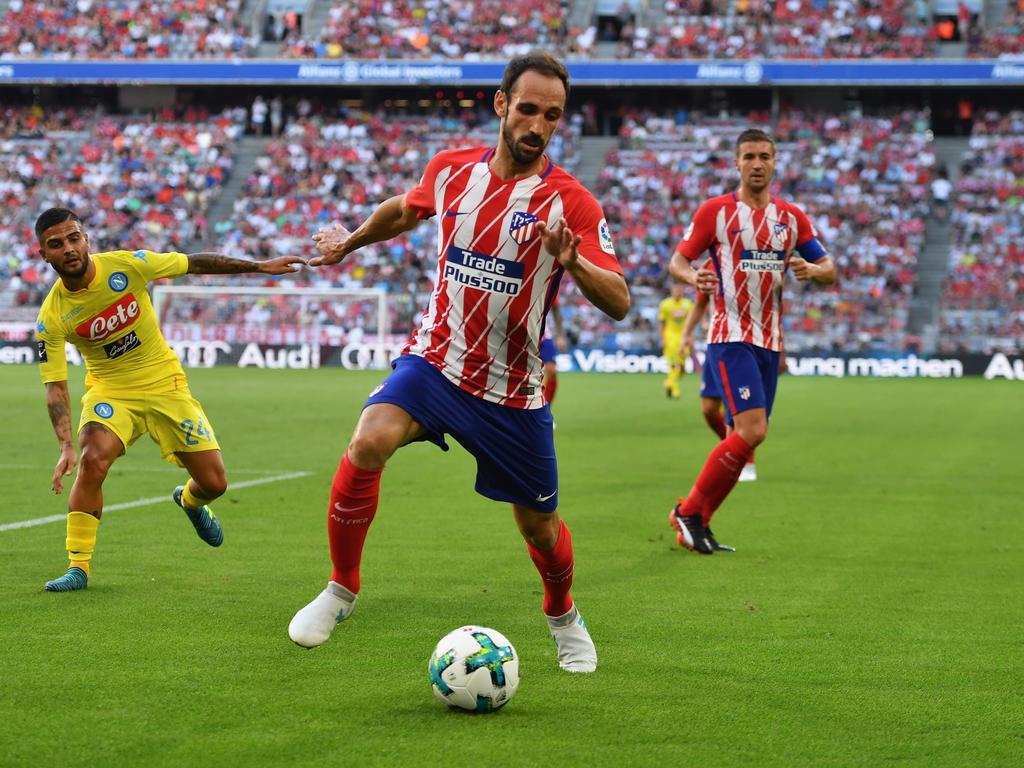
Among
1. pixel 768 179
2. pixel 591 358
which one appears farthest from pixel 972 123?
pixel 768 179

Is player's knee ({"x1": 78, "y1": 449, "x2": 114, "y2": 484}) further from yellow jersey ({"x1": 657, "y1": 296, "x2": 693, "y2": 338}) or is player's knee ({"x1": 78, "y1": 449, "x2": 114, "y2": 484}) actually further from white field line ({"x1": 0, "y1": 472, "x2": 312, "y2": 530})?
yellow jersey ({"x1": 657, "y1": 296, "x2": 693, "y2": 338})

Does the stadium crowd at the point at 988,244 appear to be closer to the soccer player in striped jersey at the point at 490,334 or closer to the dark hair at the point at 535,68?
the soccer player in striped jersey at the point at 490,334

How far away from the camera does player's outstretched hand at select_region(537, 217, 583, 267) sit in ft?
14.2

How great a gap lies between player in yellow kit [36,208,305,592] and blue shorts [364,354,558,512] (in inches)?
77.1

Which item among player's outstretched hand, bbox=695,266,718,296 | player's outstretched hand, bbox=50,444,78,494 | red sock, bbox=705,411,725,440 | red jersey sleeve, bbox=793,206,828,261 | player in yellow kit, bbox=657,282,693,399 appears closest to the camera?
player's outstretched hand, bbox=50,444,78,494

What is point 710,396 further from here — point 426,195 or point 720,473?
point 426,195

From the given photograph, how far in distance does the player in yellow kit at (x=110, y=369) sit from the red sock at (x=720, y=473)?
3.04 m

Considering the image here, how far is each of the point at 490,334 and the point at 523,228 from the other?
44cm

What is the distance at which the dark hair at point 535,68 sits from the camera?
4.65 m

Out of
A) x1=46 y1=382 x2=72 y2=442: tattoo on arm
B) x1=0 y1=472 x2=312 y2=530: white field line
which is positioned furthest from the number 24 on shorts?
x1=0 y1=472 x2=312 y2=530: white field line

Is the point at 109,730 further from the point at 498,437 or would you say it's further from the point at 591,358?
the point at 591,358

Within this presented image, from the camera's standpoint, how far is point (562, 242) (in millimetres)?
4336

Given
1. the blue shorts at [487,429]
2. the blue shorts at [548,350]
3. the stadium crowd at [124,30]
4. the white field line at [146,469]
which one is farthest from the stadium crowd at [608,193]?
the blue shorts at [487,429]

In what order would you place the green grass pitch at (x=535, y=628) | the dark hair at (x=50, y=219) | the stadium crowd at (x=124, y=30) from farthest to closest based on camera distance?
the stadium crowd at (x=124, y=30) < the dark hair at (x=50, y=219) < the green grass pitch at (x=535, y=628)
